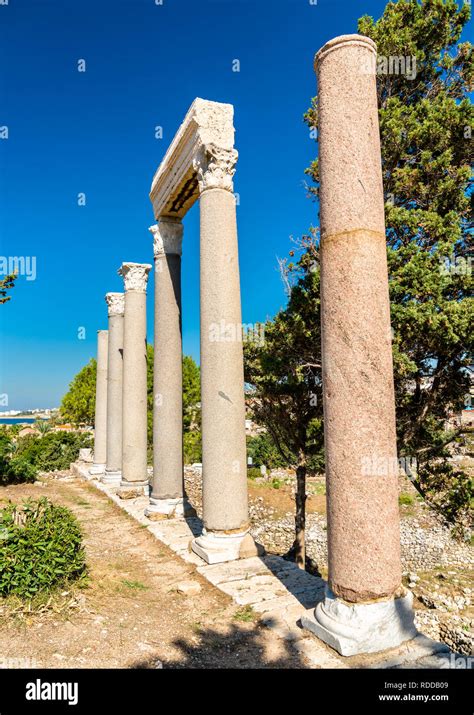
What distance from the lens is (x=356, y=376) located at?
4844mm

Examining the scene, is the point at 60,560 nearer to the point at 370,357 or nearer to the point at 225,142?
the point at 370,357

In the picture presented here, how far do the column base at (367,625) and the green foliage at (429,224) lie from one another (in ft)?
22.0

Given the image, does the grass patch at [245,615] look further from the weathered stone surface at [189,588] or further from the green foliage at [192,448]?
the green foliage at [192,448]

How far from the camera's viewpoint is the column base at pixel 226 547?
25.7 feet

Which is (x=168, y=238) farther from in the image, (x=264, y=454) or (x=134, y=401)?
(x=264, y=454)

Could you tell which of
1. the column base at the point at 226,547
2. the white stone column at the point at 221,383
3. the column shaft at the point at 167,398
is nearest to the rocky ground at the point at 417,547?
the column base at the point at 226,547

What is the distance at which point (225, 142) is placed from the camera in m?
8.84

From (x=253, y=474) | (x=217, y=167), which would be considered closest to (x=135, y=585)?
(x=217, y=167)

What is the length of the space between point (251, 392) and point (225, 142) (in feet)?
28.3

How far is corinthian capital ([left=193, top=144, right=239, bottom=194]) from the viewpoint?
8.63 metres

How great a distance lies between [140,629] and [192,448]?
1082 inches

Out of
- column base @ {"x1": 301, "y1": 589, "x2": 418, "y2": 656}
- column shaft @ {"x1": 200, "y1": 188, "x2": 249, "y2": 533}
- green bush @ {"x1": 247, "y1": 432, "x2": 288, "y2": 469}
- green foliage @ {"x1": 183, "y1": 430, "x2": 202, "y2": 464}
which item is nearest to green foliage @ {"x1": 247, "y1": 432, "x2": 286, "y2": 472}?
green bush @ {"x1": 247, "y1": 432, "x2": 288, "y2": 469}

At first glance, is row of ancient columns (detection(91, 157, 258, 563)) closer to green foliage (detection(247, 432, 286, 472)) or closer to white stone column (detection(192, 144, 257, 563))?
white stone column (detection(192, 144, 257, 563))

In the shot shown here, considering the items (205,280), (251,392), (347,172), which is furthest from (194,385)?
(347,172)
